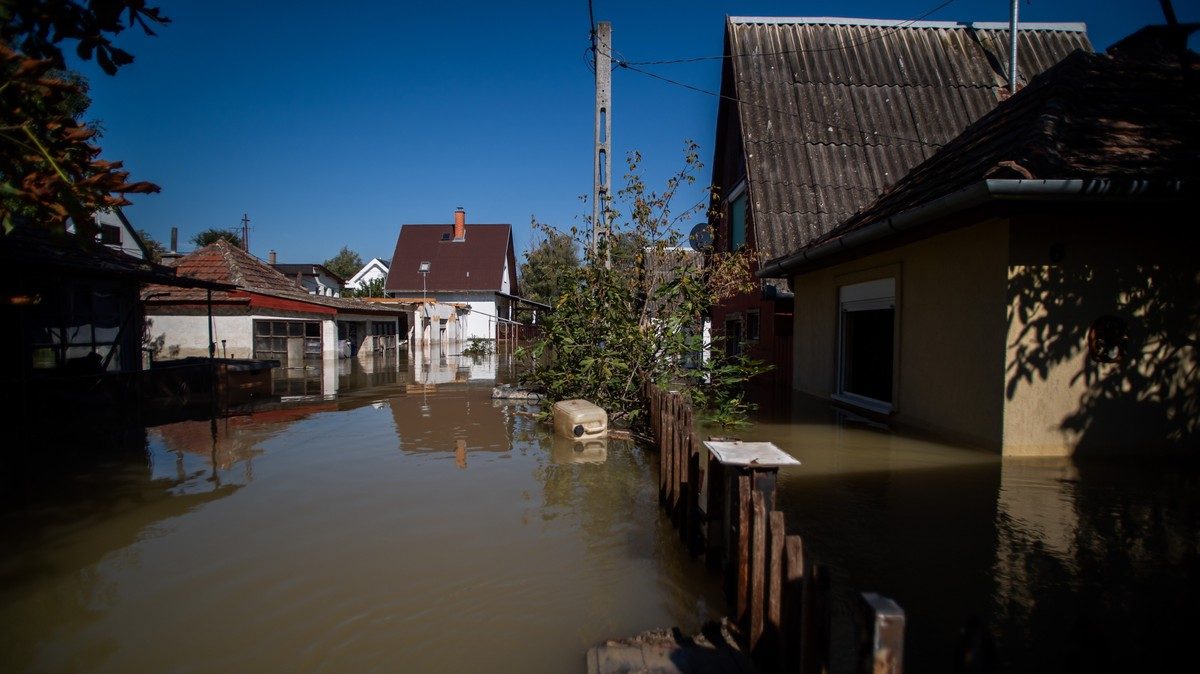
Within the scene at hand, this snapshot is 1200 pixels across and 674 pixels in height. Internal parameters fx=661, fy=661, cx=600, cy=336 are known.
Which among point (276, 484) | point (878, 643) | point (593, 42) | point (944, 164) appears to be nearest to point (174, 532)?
point (276, 484)

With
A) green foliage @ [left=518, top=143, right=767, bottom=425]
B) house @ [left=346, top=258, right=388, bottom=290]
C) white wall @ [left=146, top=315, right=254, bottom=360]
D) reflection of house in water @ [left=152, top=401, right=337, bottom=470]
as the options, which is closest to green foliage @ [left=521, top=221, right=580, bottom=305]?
green foliage @ [left=518, top=143, right=767, bottom=425]

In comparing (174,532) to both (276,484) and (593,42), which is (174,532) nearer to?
(276,484)

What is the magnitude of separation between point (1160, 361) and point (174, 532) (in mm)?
9213

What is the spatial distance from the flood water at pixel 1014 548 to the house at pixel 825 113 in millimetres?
7289

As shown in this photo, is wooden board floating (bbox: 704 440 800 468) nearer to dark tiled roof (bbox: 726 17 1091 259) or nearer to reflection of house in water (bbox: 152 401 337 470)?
reflection of house in water (bbox: 152 401 337 470)

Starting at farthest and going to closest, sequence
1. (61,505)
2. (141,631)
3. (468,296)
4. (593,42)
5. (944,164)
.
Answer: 1. (468,296)
2. (593,42)
3. (944,164)
4. (61,505)
5. (141,631)

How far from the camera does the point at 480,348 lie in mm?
31344

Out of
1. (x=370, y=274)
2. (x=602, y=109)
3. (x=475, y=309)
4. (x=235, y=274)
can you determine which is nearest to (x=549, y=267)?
(x=602, y=109)

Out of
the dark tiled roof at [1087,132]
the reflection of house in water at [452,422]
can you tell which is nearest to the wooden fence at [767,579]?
the reflection of house in water at [452,422]

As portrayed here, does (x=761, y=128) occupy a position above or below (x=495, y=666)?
above

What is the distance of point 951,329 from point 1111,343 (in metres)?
1.45

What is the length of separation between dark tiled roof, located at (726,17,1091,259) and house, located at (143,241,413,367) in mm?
15099

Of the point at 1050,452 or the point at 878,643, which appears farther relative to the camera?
the point at 1050,452

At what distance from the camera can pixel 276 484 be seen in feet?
22.7
